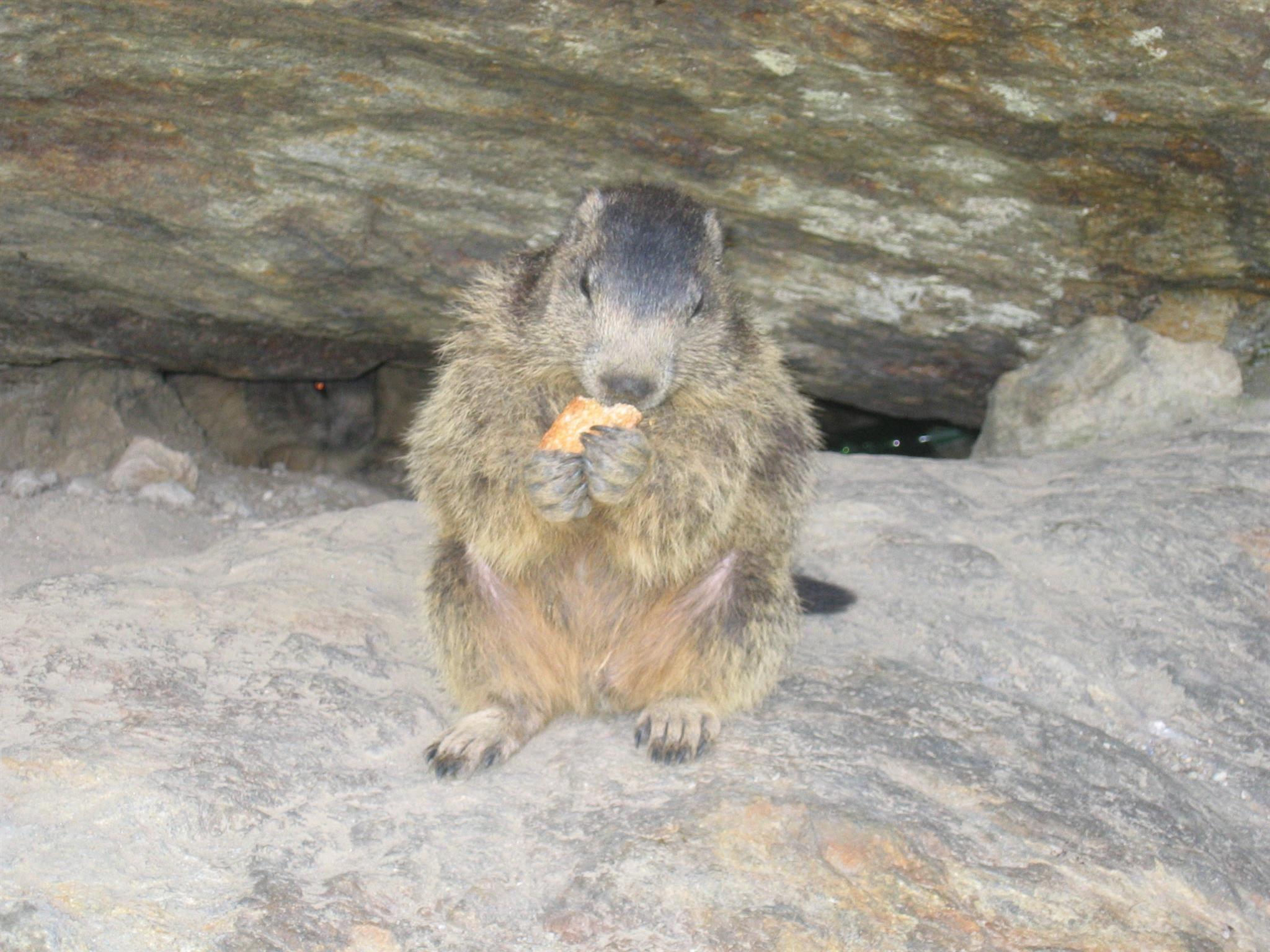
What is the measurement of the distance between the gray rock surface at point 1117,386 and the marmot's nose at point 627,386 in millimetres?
2822

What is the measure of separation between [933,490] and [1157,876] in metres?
2.38

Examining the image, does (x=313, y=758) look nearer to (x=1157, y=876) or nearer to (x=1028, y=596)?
(x=1157, y=876)

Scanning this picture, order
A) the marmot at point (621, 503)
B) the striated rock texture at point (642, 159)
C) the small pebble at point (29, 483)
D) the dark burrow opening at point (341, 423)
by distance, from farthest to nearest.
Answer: the dark burrow opening at point (341, 423)
the small pebble at point (29, 483)
the striated rock texture at point (642, 159)
the marmot at point (621, 503)

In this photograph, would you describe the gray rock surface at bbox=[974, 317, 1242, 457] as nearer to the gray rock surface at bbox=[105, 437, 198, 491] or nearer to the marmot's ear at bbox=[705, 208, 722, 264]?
the marmot's ear at bbox=[705, 208, 722, 264]

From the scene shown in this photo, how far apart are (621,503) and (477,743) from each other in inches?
30.0

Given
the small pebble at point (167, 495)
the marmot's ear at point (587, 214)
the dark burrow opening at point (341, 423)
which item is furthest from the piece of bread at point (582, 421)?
the dark burrow opening at point (341, 423)

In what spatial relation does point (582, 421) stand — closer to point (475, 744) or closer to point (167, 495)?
point (475, 744)

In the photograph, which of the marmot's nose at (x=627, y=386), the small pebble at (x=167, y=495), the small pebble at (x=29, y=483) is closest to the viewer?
the marmot's nose at (x=627, y=386)

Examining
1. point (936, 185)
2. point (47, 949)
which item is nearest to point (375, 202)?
point (936, 185)

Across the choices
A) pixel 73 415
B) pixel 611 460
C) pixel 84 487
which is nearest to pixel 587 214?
pixel 611 460

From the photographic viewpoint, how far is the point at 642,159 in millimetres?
4785

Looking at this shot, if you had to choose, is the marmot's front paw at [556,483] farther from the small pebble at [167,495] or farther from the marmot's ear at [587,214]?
the small pebble at [167,495]

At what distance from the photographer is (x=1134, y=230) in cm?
498

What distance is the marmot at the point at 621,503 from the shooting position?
11.8ft
